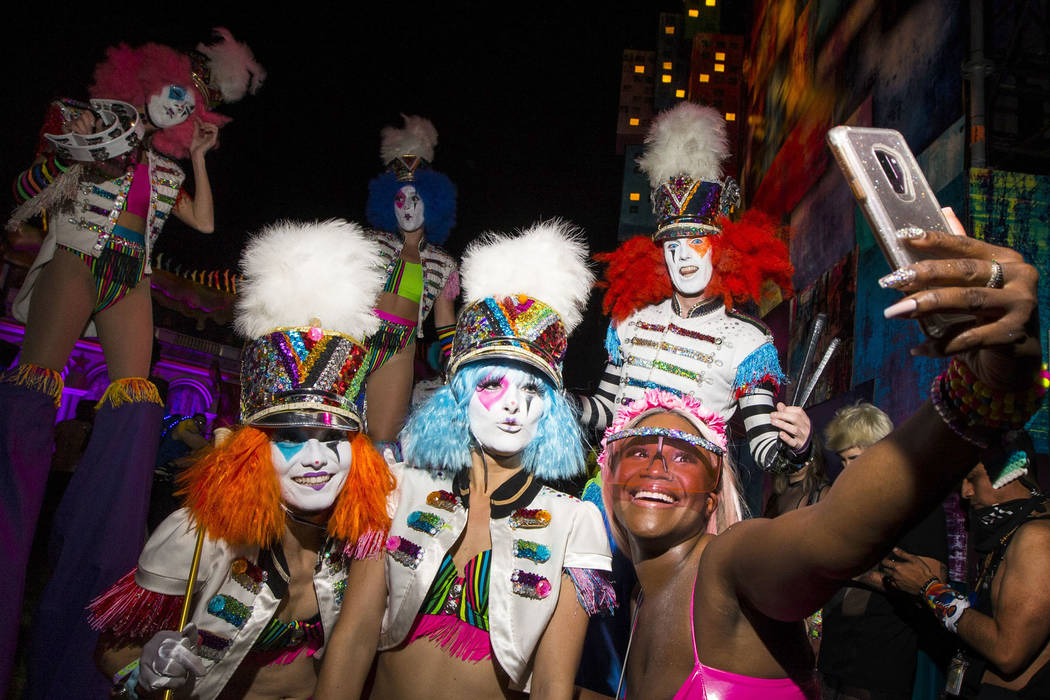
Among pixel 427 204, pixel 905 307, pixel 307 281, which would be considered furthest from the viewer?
pixel 427 204

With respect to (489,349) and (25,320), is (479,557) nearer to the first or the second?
(489,349)

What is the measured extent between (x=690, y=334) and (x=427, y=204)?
8.42 ft

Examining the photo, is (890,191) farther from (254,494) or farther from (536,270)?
(254,494)

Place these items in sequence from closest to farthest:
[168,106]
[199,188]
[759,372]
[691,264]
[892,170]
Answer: [892,170] → [759,372] → [691,264] → [168,106] → [199,188]

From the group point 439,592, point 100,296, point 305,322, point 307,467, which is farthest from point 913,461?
point 100,296

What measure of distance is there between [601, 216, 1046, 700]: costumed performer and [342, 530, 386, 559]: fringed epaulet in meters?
0.80

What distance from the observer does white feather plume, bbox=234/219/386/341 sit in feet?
9.39

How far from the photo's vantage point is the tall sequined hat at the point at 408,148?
561 cm

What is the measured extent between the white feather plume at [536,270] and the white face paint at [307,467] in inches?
31.3

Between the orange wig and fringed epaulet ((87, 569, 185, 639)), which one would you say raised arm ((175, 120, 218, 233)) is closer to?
the orange wig

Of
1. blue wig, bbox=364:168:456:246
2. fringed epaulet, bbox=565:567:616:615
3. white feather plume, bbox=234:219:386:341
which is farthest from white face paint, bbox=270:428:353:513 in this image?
blue wig, bbox=364:168:456:246

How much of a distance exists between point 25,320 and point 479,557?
9.16ft

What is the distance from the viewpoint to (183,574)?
8.25ft

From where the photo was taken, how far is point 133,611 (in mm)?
2471
